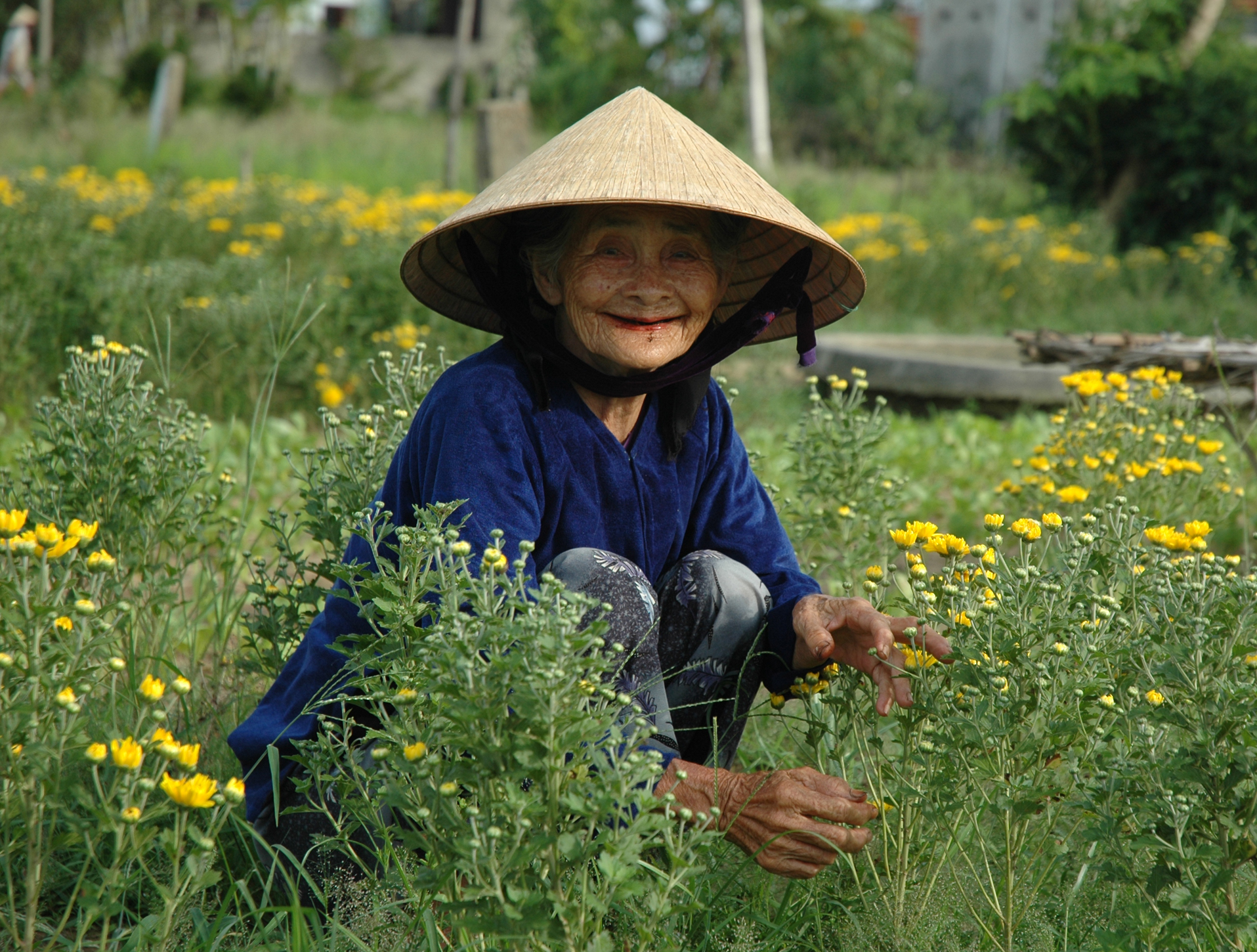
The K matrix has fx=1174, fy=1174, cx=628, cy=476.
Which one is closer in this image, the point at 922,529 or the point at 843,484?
the point at 922,529

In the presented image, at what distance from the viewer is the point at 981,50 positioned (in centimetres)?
2148

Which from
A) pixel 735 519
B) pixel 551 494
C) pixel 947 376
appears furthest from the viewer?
pixel 947 376

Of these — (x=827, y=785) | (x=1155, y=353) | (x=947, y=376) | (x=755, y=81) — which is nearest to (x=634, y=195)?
(x=827, y=785)

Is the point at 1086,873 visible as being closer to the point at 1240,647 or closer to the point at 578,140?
the point at 1240,647

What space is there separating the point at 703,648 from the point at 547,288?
738mm

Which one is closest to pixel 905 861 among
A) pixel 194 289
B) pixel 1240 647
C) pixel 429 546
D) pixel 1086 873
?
pixel 1086 873

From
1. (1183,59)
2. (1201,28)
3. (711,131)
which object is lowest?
(711,131)

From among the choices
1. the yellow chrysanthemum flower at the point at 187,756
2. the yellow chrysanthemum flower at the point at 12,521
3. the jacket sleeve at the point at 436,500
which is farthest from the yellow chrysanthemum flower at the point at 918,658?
the yellow chrysanthemum flower at the point at 12,521

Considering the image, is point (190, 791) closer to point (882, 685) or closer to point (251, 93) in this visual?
point (882, 685)

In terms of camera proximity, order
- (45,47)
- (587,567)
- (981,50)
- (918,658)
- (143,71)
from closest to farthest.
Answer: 1. (918,658)
2. (587,567)
3. (45,47)
4. (981,50)
5. (143,71)

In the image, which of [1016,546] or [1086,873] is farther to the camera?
[1016,546]

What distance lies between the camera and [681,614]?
7.12 ft

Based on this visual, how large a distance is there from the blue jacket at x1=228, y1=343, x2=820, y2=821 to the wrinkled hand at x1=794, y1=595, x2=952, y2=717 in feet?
0.25

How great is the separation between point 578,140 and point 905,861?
4.35ft
